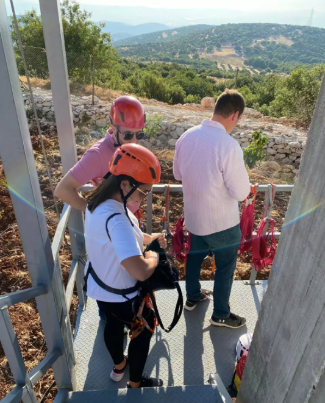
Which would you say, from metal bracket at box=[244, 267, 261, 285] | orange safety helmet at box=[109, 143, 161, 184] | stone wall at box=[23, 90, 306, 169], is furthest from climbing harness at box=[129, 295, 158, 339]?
stone wall at box=[23, 90, 306, 169]

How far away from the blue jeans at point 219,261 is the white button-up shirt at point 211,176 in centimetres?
9

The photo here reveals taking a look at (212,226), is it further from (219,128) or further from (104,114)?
(104,114)

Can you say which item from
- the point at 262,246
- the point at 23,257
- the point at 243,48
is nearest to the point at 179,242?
the point at 262,246

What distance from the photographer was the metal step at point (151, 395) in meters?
1.99

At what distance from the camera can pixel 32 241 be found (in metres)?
1.54

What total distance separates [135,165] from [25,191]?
555 mm

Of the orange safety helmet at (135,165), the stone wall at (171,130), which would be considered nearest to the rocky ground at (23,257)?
the orange safety helmet at (135,165)

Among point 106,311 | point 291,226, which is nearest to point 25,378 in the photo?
point 106,311

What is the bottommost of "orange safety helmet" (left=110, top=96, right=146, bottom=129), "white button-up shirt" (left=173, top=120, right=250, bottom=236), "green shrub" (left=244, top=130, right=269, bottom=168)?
"green shrub" (left=244, top=130, right=269, bottom=168)

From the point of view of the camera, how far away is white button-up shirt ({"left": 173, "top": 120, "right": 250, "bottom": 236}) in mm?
2117

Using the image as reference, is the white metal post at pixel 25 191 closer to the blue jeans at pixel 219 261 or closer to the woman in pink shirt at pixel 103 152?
the woman in pink shirt at pixel 103 152

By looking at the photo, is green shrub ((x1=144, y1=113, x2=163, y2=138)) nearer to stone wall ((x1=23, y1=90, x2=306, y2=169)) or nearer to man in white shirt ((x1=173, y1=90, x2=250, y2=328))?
stone wall ((x1=23, y1=90, x2=306, y2=169))

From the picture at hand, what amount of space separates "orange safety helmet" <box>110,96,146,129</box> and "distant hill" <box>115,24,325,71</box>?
377ft

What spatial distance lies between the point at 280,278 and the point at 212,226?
111 centimetres
